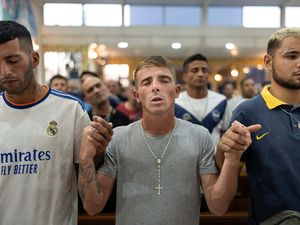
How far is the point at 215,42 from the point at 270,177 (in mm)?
12217

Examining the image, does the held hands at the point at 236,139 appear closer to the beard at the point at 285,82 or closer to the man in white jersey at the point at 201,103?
the beard at the point at 285,82

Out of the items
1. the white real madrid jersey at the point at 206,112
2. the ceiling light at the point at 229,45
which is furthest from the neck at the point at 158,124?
the ceiling light at the point at 229,45

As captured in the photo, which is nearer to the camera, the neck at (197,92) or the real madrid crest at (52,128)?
the real madrid crest at (52,128)

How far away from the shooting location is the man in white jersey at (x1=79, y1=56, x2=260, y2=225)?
5.72 feet

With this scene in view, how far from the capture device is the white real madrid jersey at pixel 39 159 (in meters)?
1.76

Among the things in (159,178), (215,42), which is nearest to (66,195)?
(159,178)

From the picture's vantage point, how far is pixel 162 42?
13.2 meters

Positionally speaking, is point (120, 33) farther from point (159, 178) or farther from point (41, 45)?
point (159, 178)

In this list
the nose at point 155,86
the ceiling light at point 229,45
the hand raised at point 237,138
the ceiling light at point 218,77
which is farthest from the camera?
the ceiling light at point 218,77

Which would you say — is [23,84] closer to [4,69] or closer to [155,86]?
[4,69]

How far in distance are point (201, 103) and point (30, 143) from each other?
2573 millimetres

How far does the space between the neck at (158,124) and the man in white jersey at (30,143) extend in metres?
0.33

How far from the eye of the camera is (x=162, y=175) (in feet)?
5.87

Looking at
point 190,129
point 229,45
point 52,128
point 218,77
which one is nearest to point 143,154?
point 190,129
